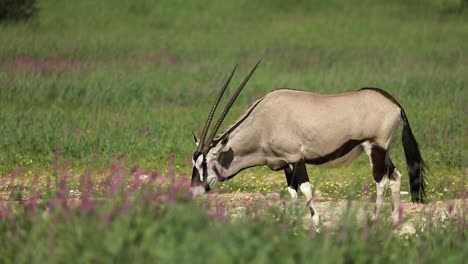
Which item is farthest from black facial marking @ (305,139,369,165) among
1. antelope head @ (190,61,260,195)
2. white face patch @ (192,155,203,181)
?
white face patch @ (192,155,203,181)

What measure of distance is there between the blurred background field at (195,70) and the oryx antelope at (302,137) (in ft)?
1.66

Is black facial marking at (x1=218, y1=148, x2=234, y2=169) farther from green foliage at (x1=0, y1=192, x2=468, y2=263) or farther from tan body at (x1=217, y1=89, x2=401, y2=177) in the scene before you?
green foliage at (x1=0, y1=192, x2=468, y2=263)

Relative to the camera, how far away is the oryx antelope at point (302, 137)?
10.9 m

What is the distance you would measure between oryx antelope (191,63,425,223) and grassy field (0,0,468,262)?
0.52 metres

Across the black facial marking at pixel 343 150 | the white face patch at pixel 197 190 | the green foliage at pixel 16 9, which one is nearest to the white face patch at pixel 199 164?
the white face patch at pixel 197 190

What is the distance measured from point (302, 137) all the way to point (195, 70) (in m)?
12.0

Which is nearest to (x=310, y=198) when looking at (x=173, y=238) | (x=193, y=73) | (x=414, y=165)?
(x=414, y=165)

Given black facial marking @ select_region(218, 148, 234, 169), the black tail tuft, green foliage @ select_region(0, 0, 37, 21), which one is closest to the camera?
black facial marking @ select_region(218, 148, 234, 169)

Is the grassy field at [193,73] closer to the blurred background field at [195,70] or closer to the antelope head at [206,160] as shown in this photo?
the blurred background field at [195,70]

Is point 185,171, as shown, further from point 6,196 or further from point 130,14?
point 130,14

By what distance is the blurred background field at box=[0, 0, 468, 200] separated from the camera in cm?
1500

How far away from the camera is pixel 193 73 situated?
→ 22.6 m

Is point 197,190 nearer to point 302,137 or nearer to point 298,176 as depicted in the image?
point 298,176

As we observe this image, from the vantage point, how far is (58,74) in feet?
69.7
